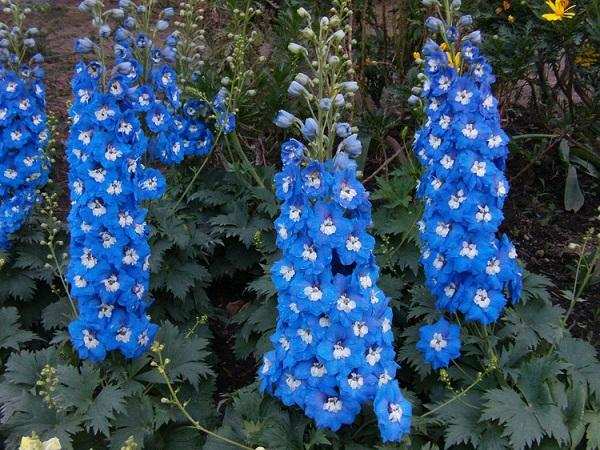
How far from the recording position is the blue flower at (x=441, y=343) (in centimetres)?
294

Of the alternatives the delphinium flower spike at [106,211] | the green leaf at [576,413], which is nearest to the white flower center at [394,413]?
the green leaf at [576,413]

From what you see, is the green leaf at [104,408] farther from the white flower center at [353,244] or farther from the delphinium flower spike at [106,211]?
the white flower center at [353,244]

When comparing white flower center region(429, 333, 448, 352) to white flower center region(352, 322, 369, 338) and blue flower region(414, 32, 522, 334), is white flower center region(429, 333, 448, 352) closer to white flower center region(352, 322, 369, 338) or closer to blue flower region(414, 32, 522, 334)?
blue flower region(414, 32, 522, 334)

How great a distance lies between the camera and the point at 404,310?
347 cm

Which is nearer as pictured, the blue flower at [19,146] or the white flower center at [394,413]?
the white flower center at [394,413]

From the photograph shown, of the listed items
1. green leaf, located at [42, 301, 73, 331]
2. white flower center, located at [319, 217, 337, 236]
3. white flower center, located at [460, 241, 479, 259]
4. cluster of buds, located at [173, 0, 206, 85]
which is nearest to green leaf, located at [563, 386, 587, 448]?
white flower center, located at [460, 241, 479, 259]

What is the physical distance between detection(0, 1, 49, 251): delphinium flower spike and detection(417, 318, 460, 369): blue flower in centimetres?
212

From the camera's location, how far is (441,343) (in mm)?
2943

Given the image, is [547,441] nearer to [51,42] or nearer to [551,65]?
[551,65]

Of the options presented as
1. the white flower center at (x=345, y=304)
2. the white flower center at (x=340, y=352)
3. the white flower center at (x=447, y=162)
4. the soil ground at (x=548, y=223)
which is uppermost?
the white flower center at (x=447, y=162)

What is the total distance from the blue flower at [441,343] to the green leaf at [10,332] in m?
1.76

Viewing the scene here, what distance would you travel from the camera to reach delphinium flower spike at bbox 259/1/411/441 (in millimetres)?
2289

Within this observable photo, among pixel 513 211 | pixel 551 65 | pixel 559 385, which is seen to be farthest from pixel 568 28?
pixel 559 385

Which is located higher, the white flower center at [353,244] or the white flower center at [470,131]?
the white flower center at [470,131]
